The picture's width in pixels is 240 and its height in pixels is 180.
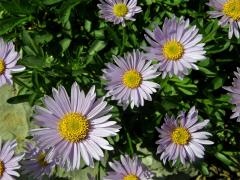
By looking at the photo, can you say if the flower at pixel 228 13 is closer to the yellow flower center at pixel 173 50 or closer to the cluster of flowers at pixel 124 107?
the cluster of flowers at pixel 124 107

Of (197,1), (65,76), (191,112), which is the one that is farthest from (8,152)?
(197,1)

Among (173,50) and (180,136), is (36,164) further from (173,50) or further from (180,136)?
(173,50)

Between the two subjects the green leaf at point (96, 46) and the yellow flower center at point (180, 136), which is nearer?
the yellow flower center at point (180, 136)

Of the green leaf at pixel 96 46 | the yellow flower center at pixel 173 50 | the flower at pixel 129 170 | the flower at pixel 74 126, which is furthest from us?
the green leaf at pixel 96 46

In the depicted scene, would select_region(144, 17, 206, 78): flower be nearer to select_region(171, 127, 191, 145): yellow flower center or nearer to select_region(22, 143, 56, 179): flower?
select_region(171, 127, 191, 145): yellow flower center

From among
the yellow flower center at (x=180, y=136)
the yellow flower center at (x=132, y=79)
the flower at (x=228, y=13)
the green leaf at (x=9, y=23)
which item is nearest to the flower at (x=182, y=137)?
the yellow flower center at (x=180, y=136)

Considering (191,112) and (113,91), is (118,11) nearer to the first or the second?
(113,91)

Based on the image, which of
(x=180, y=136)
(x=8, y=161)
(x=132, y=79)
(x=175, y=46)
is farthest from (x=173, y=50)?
(x=8, y=161)
